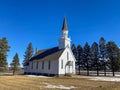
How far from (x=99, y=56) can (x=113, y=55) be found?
458 centimetres

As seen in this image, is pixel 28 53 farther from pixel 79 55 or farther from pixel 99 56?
pixel 99 56

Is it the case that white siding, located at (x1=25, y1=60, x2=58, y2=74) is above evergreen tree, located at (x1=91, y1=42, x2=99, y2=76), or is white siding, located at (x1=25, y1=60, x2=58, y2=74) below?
below

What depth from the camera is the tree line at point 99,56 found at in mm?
42031

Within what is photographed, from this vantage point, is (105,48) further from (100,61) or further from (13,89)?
(13,89)

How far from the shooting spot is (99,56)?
45.4 metres

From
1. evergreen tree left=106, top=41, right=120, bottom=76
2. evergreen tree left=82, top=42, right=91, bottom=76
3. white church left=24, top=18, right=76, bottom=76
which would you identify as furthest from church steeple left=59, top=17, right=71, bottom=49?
evergreen tree left=106, top=41, right=120, bottom=76

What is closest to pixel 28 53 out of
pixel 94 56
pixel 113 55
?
pixel 94 56

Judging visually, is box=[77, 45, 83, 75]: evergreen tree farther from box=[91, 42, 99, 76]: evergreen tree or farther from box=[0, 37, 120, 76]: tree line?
box=[91, 42, 99, 76]: evergreen tree

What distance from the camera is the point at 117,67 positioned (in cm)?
4150

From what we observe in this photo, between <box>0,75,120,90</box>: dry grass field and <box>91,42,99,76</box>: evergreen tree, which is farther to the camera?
<box>91,42,99,76</box>: evergreen tree

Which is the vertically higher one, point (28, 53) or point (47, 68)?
point (28, 53)

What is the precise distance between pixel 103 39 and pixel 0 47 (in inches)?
1192

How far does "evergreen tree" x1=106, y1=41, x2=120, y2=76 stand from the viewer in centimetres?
4134

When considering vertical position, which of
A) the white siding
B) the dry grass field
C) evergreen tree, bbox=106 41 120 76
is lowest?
the dry grass field
